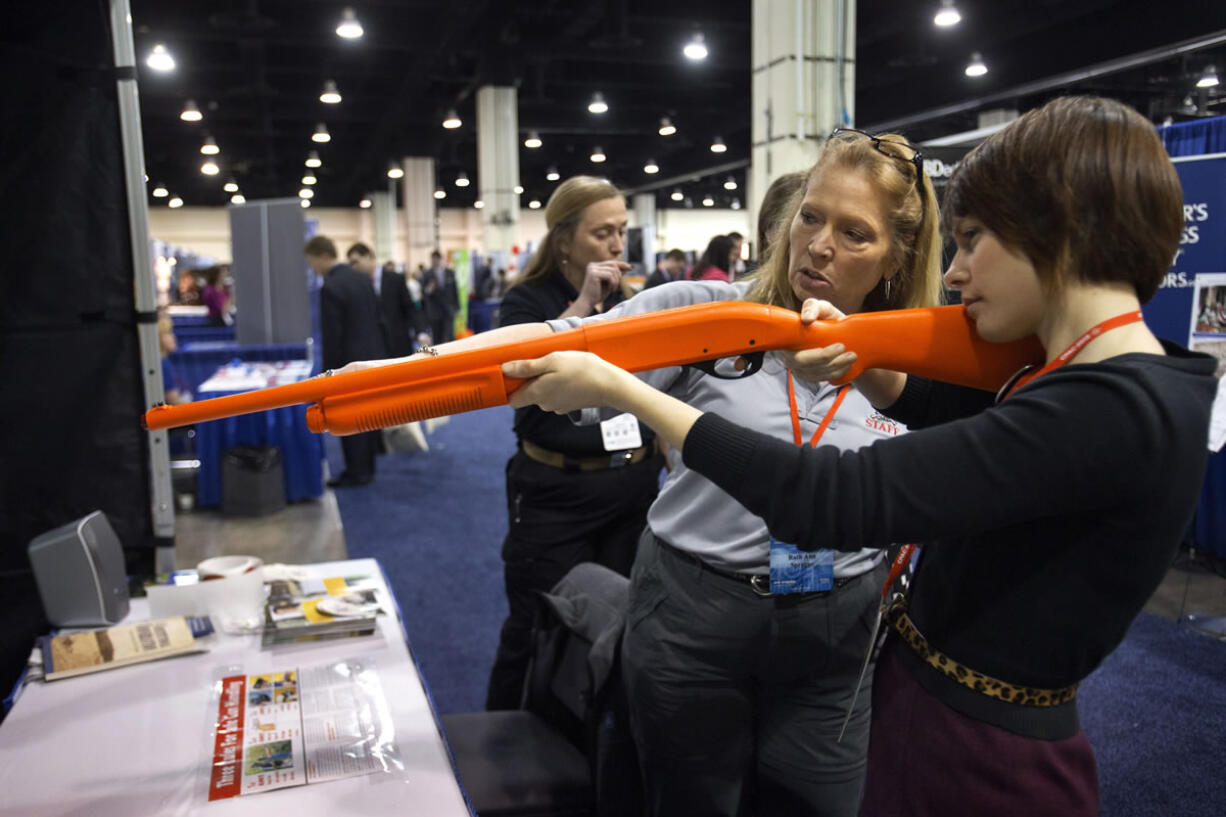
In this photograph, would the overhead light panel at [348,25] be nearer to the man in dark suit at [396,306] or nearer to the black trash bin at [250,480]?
the man in dark suit at [396,306]

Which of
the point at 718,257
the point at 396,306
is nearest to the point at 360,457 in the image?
the point at 396,306

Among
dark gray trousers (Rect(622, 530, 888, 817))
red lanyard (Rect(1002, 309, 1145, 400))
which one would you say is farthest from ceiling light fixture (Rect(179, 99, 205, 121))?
red lanyard (Rect(1002, 309, 1145, 400))

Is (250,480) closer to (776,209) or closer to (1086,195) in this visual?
(776,209)

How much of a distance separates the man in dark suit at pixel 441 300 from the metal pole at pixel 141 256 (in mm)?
12262

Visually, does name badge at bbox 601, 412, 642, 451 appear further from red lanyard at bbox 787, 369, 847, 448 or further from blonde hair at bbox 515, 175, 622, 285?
red lanyard at bbox 787, 369, 847, 448

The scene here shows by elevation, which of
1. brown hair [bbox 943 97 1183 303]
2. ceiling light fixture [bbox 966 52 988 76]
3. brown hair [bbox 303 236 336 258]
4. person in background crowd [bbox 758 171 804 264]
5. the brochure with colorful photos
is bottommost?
the brochure with colorful photos

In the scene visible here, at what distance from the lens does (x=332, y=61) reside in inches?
564

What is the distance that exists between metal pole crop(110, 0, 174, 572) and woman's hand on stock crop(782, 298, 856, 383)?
1.87 metres

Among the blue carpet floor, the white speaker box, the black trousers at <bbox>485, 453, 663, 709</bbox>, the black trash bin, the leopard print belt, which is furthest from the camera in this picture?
the black trash bin

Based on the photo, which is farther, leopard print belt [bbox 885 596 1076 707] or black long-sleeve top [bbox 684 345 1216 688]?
leopard print belt [bbox 885 596 1076 707]

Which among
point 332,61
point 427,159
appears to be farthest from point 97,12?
point 427,159

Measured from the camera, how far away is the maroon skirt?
90cm

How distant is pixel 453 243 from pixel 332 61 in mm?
18725

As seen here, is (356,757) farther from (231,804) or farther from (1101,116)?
(1101,116)
